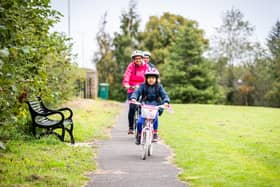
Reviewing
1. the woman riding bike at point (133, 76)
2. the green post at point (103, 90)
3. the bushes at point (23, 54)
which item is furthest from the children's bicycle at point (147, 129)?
A: the green post at point (103, 90)

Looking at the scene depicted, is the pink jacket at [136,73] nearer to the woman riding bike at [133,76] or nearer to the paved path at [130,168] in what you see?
the woman riding bike at [133,76]

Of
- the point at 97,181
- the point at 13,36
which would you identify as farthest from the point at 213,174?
the point at 13,36

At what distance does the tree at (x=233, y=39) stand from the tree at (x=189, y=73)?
22.2ft

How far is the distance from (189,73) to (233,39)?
351 inches

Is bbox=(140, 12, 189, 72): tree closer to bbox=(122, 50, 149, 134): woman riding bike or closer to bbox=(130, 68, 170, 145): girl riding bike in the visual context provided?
bbox=(122, 50, 149, 134): woman riding bike

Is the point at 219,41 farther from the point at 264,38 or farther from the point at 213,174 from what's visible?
the point at 213,174

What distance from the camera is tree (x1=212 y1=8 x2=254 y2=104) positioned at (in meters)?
50.1

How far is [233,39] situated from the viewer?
165ft

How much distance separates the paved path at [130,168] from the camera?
6746 millimetres

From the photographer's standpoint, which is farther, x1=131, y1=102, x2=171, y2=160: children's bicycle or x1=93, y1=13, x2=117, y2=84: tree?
x1=93, y1=13, x2=117, y2=84: tree

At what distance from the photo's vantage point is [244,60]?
5084cm

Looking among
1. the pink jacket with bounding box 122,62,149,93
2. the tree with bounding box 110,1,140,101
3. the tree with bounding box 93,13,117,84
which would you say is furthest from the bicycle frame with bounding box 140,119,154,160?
the tree with bounding box 93,13,117,84

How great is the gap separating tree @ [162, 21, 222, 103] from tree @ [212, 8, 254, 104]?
675 centimetres

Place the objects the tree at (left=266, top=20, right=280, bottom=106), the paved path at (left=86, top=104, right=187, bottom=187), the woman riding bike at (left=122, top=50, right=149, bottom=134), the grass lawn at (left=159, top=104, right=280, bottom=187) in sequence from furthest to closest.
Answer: the tree at (left=266, top=20, right=280, bottom=106) < the woman riding bike at (left=122, top=50, right=149, bottom=134) < the grass lawn at (left=159, top=104, right=280, bottom=187) < the paved path at (left=86, top=104, right=187, bottom=187)
